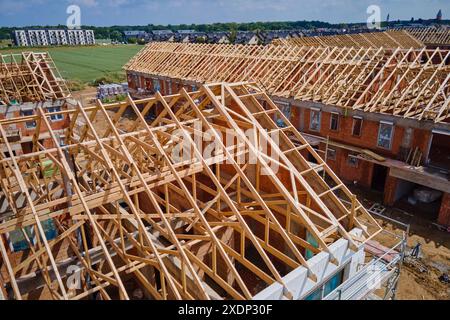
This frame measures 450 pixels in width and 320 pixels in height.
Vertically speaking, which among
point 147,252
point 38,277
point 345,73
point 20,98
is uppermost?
point 345,73

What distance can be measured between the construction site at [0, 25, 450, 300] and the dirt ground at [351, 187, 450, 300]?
8cm

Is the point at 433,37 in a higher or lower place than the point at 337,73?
higher

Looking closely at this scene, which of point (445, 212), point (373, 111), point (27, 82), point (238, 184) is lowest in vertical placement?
point (445, 212)

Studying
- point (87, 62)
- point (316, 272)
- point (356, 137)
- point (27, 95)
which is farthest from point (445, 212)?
point (87, 62)

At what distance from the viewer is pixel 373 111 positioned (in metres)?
18.8

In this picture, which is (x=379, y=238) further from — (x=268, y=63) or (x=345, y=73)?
(x=268, y=63)

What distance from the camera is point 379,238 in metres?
15.8

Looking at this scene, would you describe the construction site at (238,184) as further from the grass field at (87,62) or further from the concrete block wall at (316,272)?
the grass field at (87,62)

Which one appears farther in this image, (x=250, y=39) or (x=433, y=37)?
(x=250, y=39)

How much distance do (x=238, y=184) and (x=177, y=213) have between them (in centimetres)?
220

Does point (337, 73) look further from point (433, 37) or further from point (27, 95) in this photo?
point (433, 37)
